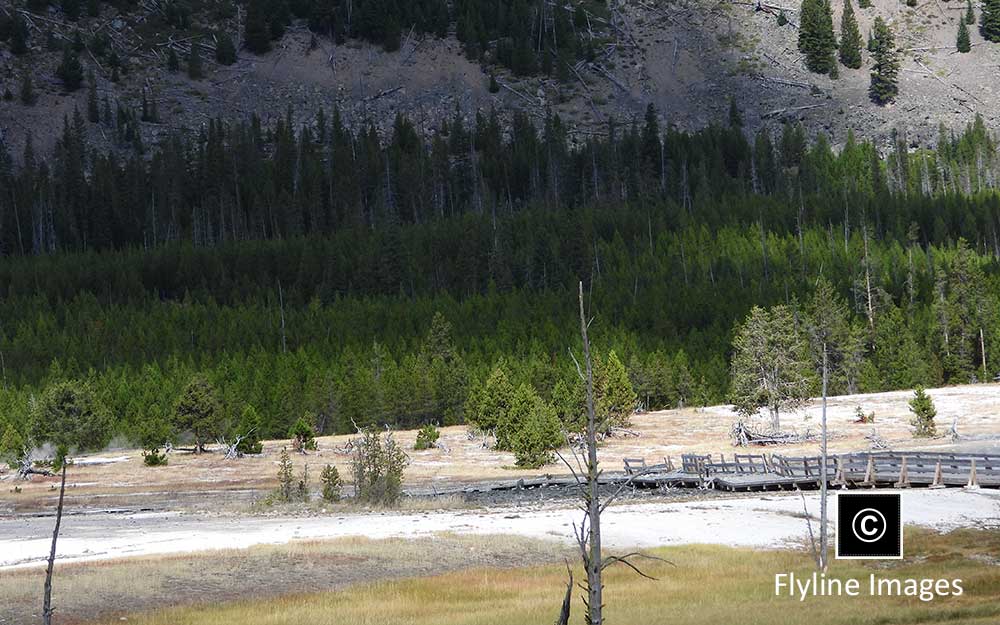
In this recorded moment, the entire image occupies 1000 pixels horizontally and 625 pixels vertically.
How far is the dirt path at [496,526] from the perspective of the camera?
4853 cm

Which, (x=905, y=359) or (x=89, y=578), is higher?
(x=89, y=578)

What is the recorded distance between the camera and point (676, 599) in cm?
3650

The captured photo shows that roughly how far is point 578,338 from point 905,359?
31.1 m

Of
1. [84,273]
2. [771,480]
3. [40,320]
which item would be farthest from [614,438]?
[84,273]

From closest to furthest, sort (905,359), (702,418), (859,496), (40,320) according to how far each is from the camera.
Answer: (859,496) < (702,418) < (905,359) < (40,320)

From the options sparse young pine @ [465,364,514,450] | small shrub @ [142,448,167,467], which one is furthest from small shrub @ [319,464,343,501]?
sparse young pine @ [465,364,514,450]

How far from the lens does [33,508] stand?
69812 millimetres

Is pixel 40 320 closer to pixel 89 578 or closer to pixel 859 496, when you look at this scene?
pixel 89 578

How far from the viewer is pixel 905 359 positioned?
11506cm

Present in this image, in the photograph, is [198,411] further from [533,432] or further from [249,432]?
[533,432]

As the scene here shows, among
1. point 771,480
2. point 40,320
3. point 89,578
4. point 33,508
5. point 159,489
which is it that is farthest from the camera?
point 40,320

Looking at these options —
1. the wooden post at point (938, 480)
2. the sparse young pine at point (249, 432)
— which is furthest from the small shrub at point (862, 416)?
the sparse young pine at point (249, 432)

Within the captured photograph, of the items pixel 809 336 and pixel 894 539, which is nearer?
pixel 894 539

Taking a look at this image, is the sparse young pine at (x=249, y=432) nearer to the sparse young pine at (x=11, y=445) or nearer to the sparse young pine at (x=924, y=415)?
the sparse young pine at (x=11, y=445)
